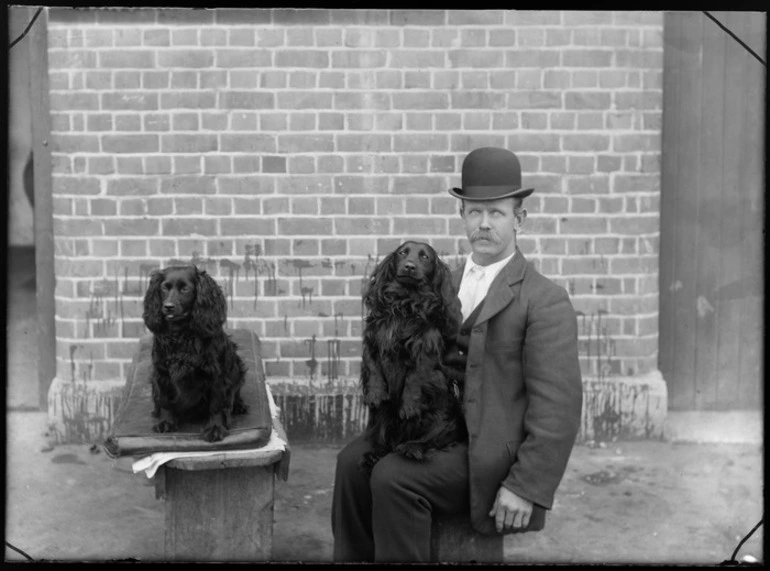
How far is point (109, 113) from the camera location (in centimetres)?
482

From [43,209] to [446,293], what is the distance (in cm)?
280

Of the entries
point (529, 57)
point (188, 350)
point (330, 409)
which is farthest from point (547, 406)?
point (529, 57)

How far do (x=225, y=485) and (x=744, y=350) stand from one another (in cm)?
312

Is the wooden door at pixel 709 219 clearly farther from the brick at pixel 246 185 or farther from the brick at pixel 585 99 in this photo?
the brick at pixel 246 185

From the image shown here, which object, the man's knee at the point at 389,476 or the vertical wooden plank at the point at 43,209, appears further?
the vertical wooden plank at the point at 43,209

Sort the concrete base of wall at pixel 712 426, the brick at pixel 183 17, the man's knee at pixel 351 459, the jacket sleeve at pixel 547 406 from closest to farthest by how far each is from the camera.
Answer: the jacket sleeve at pixel 547 406
the man's knee at pixel 351 459
the brick at pixel 183 17
the concrete base of wall at pixel 712 426

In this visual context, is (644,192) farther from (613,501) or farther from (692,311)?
(613,501)

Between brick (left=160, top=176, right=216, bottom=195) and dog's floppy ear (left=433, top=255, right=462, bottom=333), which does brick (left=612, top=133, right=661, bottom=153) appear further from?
brick (left=160, top=176, right=216, bottom=195)

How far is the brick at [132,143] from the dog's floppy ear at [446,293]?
7.17ft

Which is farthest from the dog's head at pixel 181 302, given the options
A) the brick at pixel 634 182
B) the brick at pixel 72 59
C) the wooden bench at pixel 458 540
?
the brick at pixel 634 182

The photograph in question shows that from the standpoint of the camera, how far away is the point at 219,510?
3459mm

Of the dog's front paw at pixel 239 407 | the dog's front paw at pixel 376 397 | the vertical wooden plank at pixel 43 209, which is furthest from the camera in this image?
the vertical wooden plank at pixel 43 209

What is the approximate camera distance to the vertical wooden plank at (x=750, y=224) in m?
4.93

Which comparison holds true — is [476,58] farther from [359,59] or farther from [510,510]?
[510,510]
